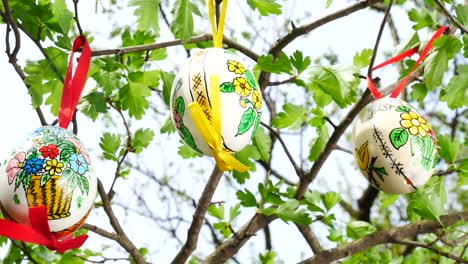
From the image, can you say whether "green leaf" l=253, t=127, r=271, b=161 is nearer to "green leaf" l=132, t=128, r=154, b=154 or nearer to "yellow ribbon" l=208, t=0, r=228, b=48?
"green leaf" l=132, t=128, r=154, b=154

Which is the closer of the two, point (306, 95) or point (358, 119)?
point (358, 119)

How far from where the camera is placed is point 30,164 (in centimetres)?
67

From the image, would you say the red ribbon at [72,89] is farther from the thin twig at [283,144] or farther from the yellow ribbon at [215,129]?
the thin twig at [283,144]

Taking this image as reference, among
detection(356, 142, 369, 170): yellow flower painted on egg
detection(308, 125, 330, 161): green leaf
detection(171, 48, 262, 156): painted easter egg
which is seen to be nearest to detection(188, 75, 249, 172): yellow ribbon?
detection(171, 48, 262, 156): painted easter egg

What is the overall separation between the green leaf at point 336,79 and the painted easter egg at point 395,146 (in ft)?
0.14

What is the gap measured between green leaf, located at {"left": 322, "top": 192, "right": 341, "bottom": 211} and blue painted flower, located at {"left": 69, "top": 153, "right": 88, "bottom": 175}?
49 centimetres

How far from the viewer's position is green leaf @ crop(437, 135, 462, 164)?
1004 millimetres

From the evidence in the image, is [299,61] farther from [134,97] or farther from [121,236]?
[121,236]

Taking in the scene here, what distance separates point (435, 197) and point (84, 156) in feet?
1.83

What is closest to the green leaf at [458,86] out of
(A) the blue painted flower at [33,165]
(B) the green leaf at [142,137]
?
(B) the green leaf at [142,137]

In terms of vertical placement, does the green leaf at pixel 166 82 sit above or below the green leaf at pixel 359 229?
above

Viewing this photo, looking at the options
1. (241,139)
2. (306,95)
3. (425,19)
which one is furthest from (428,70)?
(306,95)

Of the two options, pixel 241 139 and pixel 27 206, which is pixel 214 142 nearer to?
pixel 241 139

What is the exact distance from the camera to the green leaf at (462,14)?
0.87m
